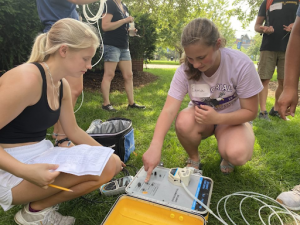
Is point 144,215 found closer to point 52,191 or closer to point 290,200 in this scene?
point 52,191

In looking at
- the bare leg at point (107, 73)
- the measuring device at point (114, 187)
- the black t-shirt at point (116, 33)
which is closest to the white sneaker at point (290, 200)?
the measuring device at point (114, 187)

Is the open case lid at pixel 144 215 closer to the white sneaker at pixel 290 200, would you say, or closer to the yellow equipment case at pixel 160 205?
the yellow equipment case at pixel 160 205

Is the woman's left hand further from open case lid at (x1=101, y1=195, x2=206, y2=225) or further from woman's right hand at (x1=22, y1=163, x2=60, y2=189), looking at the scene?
woman's right hand at (x1=22, y1=163, x2=60, y2=189)

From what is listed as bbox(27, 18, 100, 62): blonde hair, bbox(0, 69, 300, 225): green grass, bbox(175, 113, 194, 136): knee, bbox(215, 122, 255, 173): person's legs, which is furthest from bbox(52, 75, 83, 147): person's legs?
bbox(215, 122, 255, 173): person's legs

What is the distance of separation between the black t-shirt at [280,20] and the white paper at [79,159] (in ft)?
9.50

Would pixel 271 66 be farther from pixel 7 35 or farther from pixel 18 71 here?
pixel 7 35

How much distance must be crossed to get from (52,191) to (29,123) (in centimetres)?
39

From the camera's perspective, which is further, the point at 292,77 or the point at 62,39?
the point at 292,77

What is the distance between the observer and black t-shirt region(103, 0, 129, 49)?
297cm

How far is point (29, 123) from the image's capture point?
117 centimetres

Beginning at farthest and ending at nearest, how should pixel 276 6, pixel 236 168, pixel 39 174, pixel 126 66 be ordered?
pixel 126 66 → pixel 276 6 → pixel 236 168 → pixel 39 174

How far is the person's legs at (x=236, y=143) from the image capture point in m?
1.49

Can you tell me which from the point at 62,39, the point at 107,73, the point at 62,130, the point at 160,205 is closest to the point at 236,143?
the point at 160,205

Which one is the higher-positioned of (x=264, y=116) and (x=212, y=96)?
(x=212, y=96)
